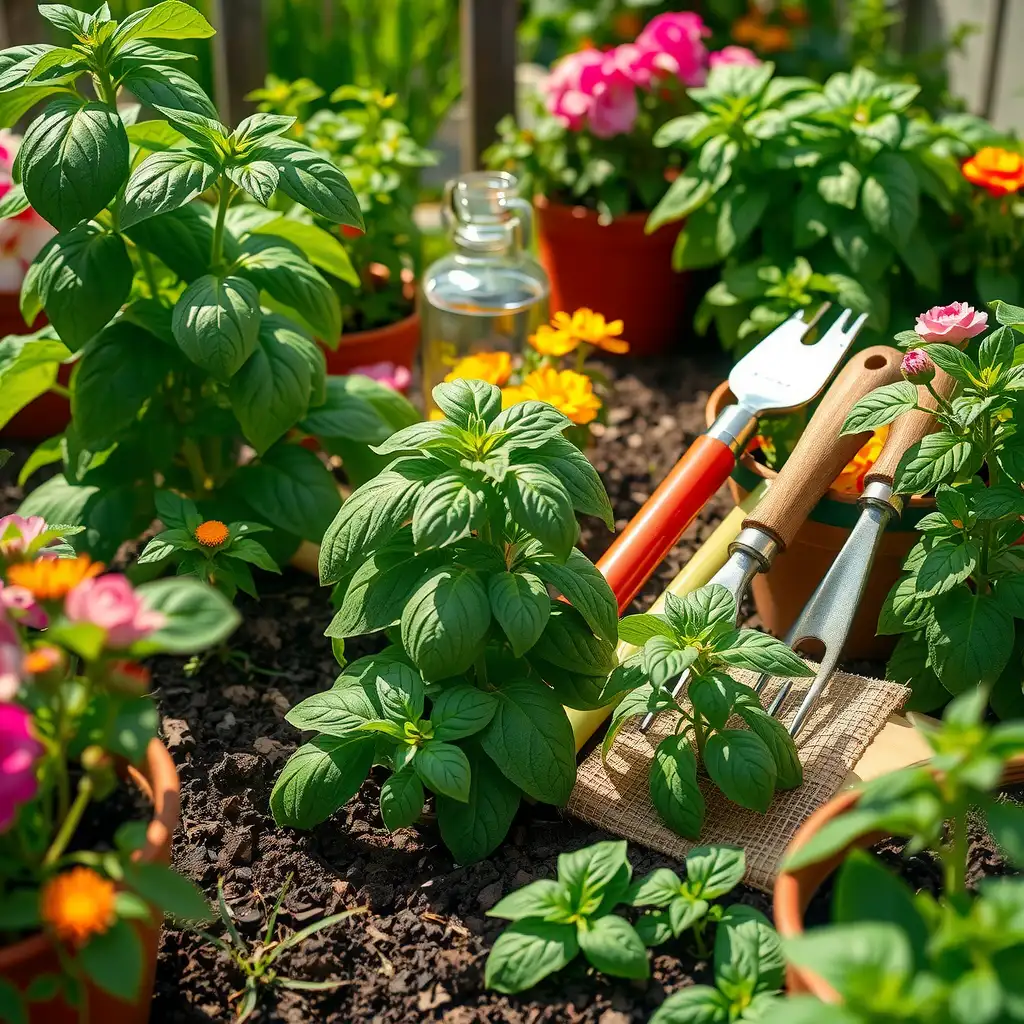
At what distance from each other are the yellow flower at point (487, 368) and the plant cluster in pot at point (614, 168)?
82 centimetres

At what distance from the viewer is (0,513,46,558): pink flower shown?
1.38 meters

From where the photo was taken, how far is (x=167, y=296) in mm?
2113

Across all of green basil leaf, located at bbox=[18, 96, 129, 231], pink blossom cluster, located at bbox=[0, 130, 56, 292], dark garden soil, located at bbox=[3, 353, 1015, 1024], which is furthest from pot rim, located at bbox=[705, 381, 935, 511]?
pink blossom cluster, located at bbox=[0, 130, 56, 292]

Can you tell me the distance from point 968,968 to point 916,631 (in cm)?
82

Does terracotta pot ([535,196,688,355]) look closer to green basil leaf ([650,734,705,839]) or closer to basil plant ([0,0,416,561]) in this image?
basil plant ([0,0,416,561])

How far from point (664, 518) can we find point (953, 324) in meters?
0.52

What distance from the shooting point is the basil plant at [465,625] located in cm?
152

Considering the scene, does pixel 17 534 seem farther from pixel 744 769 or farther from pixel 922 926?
pixel 922 926

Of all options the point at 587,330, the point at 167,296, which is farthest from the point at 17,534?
the point at 587,330

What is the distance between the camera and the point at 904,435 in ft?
6.17

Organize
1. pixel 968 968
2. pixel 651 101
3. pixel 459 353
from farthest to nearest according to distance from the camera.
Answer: pixel 651 101
pixel 459 353
pixel 968 968

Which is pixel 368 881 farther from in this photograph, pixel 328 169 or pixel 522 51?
pixel 522 51

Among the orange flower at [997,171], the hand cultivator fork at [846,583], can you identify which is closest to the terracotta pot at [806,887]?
the hand cultivator fork at [846,583]

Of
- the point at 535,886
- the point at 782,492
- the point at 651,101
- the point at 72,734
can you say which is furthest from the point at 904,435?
the point at 651,101
